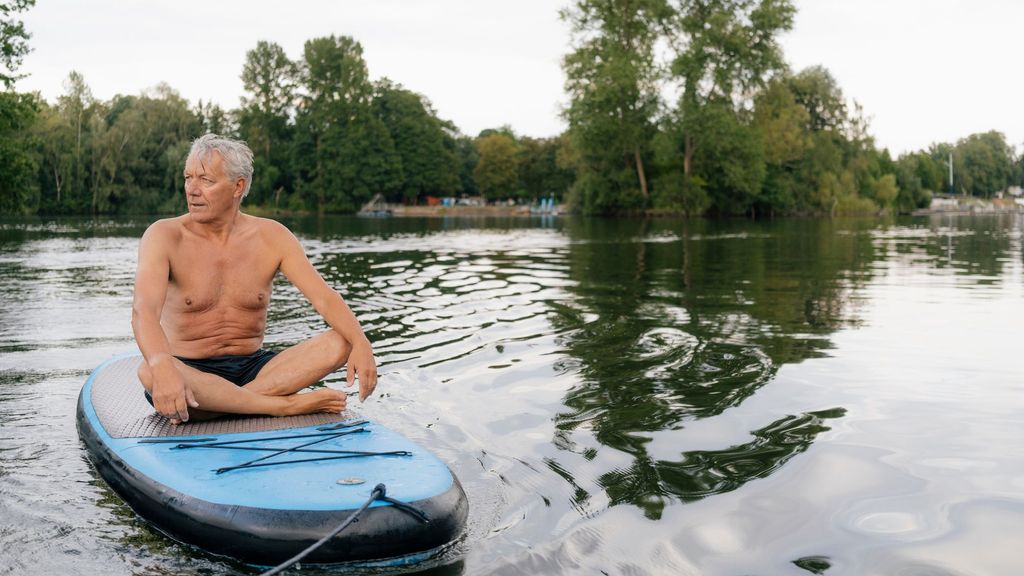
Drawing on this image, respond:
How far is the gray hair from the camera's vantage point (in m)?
4.48

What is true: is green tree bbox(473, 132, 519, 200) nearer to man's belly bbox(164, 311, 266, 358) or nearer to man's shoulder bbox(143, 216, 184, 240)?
man's belly bbox(164, 311, 266, 358)

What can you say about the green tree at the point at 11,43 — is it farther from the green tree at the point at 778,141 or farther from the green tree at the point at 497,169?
the green tree at the point at 497,169

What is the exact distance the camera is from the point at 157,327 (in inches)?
167

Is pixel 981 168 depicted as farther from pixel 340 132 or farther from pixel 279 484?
pixel 279 484

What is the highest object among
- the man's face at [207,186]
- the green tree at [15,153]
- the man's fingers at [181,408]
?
the green tree at [15,153]

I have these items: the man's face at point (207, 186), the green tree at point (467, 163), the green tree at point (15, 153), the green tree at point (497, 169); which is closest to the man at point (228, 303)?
the man's face at point (207, 186)

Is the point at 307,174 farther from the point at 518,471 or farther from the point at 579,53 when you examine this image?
the point at 518,471

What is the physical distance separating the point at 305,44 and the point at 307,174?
12.3 m

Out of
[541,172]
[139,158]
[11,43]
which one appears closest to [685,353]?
[11,43]

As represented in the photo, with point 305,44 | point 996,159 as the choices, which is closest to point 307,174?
point 305,44

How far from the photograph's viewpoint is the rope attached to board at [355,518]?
128 inches

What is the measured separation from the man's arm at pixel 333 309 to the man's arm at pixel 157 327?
1.94ft

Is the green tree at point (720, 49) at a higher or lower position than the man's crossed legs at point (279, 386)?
higher

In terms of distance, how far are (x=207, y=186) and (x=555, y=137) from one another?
9384 cm
